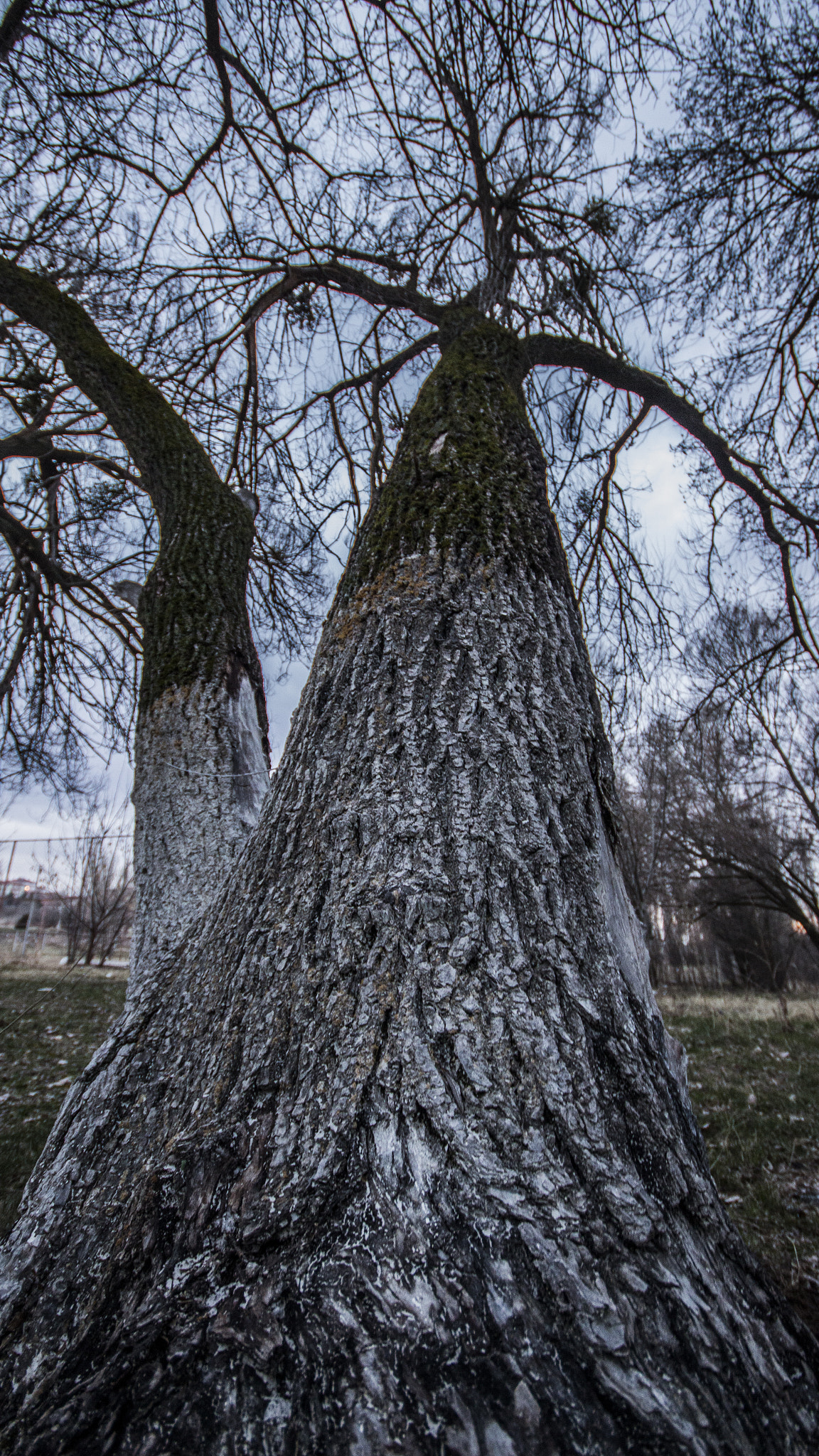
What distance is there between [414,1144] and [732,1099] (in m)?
5.58

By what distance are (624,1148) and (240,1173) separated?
2.00 feet

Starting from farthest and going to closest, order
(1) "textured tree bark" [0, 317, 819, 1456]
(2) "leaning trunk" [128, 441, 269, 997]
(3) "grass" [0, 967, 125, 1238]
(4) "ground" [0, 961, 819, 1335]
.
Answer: (3) "grass" [0, 967, 125, 1238] < (4) "ground" [0, 961, 819, 1335] < (2) "leaning trunk" [128, 441, 269, 997] < (1) "textured tree bark" [0, 317, 819, 1456]

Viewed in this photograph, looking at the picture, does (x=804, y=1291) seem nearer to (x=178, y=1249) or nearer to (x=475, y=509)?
(x=178, y=1249)

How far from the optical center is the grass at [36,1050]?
3.34 m

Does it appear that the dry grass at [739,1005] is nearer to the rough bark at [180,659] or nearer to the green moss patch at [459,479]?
the rough bark at [180,659]

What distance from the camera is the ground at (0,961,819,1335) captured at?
2.86m

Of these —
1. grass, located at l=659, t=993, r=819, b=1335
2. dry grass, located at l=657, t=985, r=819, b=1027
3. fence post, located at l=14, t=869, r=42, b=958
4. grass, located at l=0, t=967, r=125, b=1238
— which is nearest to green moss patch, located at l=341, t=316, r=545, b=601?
grass, located at l=659, t=993, r=819, b=1335

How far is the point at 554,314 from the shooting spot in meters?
3.83

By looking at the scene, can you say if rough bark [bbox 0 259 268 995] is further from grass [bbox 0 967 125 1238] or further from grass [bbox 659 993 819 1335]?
grass [bbox 659 993 819 1335]

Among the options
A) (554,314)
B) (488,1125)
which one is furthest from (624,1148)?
(554,314)

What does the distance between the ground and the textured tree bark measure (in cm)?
89

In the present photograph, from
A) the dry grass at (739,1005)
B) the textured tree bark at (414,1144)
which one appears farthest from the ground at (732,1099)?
the textured tree bark at (414,1144)

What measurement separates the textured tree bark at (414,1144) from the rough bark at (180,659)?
65cm

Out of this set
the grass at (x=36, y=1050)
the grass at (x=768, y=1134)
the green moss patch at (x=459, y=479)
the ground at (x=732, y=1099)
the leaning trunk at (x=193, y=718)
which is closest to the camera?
the green moss patch at (x=459, y=479)
